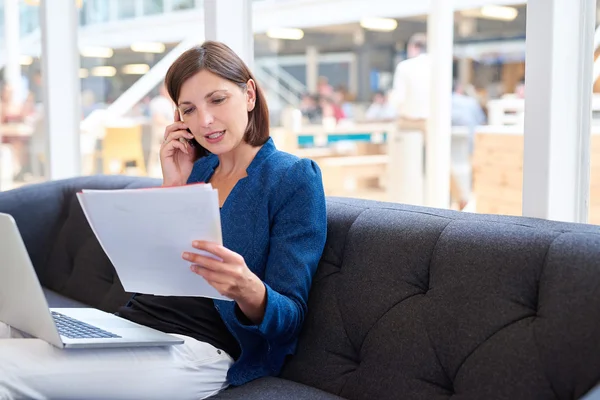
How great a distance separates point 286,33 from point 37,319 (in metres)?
2.78

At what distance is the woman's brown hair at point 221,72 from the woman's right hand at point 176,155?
13 centimetres

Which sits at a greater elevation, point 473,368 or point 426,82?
point 426,82

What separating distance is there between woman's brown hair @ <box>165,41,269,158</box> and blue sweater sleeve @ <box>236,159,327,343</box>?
185mm

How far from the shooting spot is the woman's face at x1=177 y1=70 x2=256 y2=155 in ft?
5.96

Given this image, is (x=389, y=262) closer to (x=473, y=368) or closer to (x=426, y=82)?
(x=473, y=368)

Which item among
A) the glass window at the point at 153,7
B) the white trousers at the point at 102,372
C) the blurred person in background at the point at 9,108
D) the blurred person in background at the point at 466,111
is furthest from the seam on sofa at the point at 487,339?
the blurred person in background at the point at 9,108

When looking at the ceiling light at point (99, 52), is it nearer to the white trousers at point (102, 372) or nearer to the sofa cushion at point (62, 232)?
the sofa cushion at point (62, 232)

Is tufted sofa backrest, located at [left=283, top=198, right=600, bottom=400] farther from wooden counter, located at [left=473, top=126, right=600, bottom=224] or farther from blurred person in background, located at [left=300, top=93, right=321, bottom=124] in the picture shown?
blurred person in background, located at [left=300, top=93, right=321, bottom=124]

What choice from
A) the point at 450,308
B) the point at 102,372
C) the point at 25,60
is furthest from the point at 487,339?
the point at 25,60

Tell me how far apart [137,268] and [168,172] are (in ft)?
1.71

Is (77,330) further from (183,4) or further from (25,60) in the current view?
(25,60)

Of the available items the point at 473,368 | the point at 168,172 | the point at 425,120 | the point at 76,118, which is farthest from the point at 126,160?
the point at 473,368

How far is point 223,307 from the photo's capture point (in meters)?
1.73

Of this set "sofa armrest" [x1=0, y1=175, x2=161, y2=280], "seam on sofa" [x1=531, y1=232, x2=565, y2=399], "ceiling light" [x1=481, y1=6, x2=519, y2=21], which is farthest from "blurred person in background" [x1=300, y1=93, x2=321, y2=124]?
"seam on sofa" [x1=531, y1=232, x2=565, y2=399]
